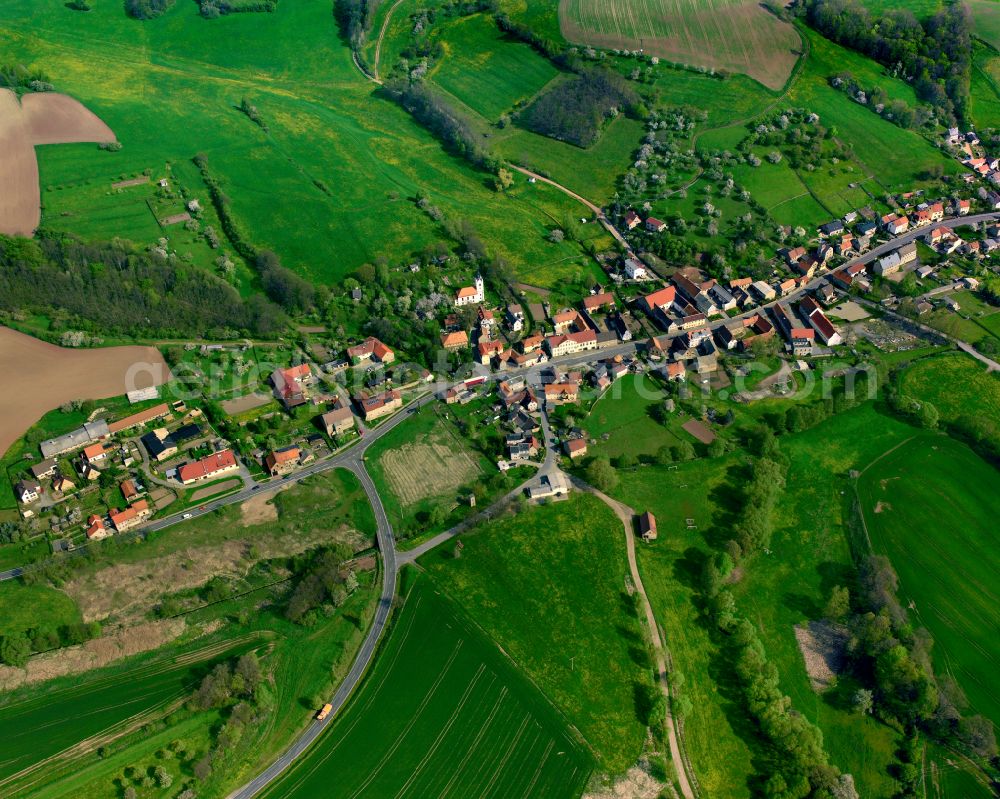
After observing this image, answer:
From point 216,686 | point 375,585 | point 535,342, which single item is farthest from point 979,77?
point 216,686

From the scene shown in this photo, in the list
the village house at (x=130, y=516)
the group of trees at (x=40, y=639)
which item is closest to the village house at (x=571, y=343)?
the village house at (x=130, y=516)

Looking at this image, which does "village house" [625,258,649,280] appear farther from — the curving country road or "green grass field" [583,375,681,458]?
the curving country road

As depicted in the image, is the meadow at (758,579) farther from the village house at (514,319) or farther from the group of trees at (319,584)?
the village house at (514,319)

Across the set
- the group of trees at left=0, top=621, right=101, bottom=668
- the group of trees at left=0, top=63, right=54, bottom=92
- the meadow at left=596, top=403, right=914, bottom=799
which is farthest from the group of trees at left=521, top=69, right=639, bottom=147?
the group of trees at left=0, top=621, right=101, bottom=668

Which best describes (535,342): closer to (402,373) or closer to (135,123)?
(402,373)

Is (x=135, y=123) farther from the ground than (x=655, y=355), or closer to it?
farther from the ground

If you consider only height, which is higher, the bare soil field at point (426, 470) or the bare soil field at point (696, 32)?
the bare soil field at point (696, 32)

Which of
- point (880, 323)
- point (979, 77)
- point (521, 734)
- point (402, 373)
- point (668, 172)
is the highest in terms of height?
point (979, 77)

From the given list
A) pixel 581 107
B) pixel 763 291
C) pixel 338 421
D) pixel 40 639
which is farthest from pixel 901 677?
pixel 581 107
